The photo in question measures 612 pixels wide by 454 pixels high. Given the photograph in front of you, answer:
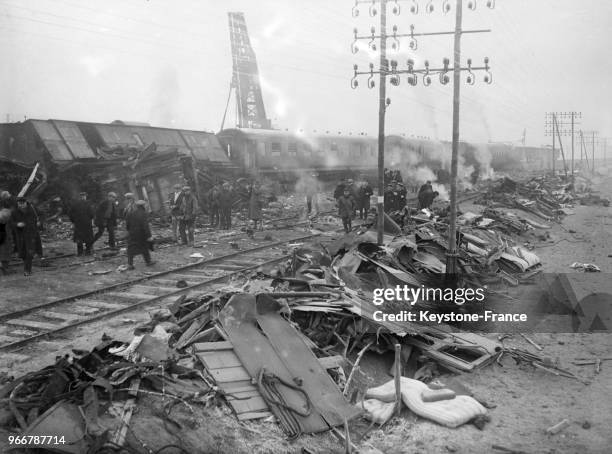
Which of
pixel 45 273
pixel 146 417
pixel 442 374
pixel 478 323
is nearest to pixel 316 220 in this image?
pixel 45 273

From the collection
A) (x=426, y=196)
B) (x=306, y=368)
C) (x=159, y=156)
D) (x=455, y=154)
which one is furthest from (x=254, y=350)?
(x=159, y=156)

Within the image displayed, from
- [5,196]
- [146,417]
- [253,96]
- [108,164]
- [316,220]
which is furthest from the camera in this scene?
[253,96]

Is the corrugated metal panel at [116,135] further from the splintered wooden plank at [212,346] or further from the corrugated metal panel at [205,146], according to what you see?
the splintered wooden plank at [212,346]

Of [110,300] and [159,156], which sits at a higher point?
[159,156]

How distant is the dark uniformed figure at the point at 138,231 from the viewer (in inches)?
445

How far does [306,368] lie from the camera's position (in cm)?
566

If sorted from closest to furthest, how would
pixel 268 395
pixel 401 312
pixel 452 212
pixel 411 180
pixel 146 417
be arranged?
1. pixel 146 417
2. pixel 268 395
3. pixel 401 312
4. pixel 452 212
5. pixel 411 180

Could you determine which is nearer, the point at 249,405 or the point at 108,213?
the point at 249,405

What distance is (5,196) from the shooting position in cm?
1134

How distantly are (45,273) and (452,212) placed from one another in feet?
29.6

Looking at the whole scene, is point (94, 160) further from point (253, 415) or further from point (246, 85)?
point (246, 85)

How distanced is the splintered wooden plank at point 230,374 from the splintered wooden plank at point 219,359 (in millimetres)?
64

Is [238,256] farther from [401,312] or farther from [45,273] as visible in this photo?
[401,312]

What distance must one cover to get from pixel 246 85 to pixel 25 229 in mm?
30696
